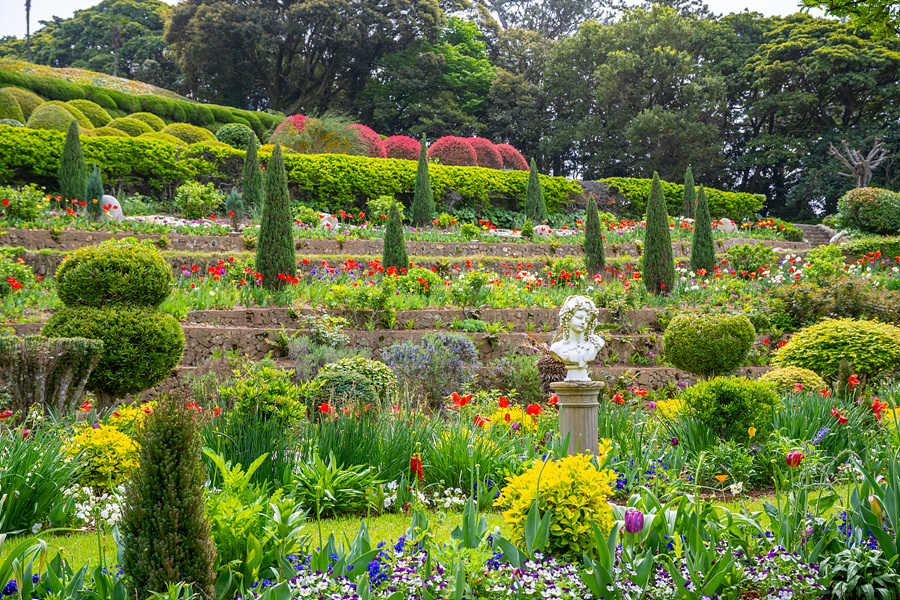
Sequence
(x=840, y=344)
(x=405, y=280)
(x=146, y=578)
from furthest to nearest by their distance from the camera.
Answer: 1. (x=405, y=280)
2. (x=840, y=344)
3. (x=146, y=578)

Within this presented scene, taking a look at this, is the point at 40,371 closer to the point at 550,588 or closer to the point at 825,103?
the point at 550,588

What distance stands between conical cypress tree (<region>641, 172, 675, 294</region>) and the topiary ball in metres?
10.5

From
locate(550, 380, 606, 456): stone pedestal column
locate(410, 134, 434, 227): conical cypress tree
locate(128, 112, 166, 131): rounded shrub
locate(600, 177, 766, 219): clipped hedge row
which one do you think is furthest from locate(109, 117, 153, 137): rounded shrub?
locate(550, 380, 606, 456): stone pedestal column

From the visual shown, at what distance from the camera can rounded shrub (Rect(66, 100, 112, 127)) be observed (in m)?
22.5

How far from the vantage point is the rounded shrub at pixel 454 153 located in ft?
77.7

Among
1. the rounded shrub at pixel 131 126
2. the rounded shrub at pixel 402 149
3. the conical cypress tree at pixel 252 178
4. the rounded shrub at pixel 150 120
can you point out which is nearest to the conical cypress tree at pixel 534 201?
the rounded shrub at pixel 402 149

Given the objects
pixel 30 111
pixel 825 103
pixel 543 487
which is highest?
pixel 825 103

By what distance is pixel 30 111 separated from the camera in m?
21.8

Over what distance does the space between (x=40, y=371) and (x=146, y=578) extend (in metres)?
4.36

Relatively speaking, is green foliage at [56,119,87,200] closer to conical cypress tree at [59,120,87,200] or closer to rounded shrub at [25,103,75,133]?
conical cypress tree at [59,120,87,200]

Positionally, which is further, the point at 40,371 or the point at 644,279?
the point at 644,279

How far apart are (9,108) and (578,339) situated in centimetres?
2237

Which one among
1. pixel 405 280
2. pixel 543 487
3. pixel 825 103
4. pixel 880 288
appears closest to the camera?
pixel 543 487

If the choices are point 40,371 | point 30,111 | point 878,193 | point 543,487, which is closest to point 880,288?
point 878,193
